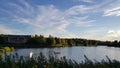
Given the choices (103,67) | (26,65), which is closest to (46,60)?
(26,65)

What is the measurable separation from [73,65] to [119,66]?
115 centimetres

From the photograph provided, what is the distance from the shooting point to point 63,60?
20.6ft

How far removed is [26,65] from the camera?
18.3 ft

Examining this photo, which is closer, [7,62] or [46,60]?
[7,62]

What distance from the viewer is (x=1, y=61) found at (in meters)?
5.71

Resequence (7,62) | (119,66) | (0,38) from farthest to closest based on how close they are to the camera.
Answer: (0,38), (119,66), (7,62)

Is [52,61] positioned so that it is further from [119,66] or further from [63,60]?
[119,66]

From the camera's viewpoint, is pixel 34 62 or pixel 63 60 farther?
pixel 63 60

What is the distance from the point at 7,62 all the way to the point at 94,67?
209cm

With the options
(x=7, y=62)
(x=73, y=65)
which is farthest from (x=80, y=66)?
(x=7, y=62)

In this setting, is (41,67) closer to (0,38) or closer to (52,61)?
(52,61)

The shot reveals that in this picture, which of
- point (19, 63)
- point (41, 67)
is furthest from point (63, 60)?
point (19, 63)

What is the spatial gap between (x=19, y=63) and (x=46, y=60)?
71 centimetres

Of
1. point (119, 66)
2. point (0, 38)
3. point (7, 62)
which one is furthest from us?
point (0, 38)
